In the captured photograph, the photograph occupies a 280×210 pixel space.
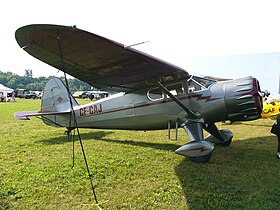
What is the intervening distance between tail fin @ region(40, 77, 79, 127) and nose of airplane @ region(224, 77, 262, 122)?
554 cm

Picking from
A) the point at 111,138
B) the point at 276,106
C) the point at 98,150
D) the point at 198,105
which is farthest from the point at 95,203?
the point at 276,106

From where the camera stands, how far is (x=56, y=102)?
9258 millimetres

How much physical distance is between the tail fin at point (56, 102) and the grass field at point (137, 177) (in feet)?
4.75

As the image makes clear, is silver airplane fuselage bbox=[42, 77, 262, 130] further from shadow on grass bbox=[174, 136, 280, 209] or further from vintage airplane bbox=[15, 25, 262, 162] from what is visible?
shadow on grass bbox=[174, 136, 280, 209]

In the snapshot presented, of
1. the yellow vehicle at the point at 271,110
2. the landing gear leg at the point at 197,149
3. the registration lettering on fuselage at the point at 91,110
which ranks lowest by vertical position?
the landing gear leg at the point at 197,149

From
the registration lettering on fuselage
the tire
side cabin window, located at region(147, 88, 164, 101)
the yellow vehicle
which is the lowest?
the tire

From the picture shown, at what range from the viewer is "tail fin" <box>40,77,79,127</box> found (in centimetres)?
913

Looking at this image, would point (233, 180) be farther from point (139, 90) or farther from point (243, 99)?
point (139, 90)

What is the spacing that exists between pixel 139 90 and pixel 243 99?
293cm

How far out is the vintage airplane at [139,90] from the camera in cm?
439

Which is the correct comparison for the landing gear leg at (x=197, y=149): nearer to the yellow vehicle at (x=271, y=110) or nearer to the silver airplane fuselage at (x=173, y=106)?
the silver airplane fuselage at (x=173, y=106)

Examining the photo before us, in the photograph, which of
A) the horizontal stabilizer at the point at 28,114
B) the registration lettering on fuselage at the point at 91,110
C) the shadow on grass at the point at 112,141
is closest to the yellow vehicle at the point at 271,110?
the shadow on grass at the point at 112,141

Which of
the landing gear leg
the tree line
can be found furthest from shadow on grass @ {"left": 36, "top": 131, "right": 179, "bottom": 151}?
the tree line

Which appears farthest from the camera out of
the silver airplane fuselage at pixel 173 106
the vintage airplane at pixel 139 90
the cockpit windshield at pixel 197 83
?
the cockpit windshield at pixel 197 83
